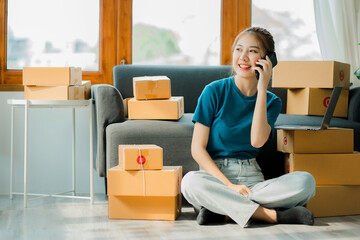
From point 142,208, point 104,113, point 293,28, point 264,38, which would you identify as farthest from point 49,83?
point 293,28

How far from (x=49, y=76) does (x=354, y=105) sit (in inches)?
66.1

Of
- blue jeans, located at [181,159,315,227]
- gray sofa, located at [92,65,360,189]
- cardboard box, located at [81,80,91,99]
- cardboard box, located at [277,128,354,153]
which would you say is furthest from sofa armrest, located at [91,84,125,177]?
cardboard box, located at [277,128,354,153]

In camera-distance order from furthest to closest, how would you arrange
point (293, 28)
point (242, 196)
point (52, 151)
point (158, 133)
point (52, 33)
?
point (293, 28)
point (52, 33)
point (52, 151)
point (158, 133)
point (242, 196)

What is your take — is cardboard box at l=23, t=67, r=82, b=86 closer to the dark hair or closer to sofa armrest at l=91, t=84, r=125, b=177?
sofa armrest at l=91, t=84, r=125, b=177

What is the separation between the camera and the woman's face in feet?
6.46

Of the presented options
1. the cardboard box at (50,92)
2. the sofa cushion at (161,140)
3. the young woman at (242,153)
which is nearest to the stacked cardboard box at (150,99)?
the sofa cushion at (161,140)

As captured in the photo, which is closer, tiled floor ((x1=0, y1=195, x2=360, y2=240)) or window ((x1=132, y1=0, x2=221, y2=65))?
tiled floor ((x1=0, y1=195, x2=360, y2=240))

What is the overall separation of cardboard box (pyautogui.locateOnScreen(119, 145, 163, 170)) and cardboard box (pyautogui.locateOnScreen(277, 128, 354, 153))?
1.96ft

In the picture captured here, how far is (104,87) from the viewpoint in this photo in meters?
2.37

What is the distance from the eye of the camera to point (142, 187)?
195cm

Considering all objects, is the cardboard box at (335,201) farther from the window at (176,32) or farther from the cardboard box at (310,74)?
the window at (176,32)

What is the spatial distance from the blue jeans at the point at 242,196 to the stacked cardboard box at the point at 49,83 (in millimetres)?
877

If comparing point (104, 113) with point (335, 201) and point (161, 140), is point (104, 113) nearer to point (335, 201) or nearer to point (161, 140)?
point (161, 140)

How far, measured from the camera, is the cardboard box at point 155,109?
2.38 metres
